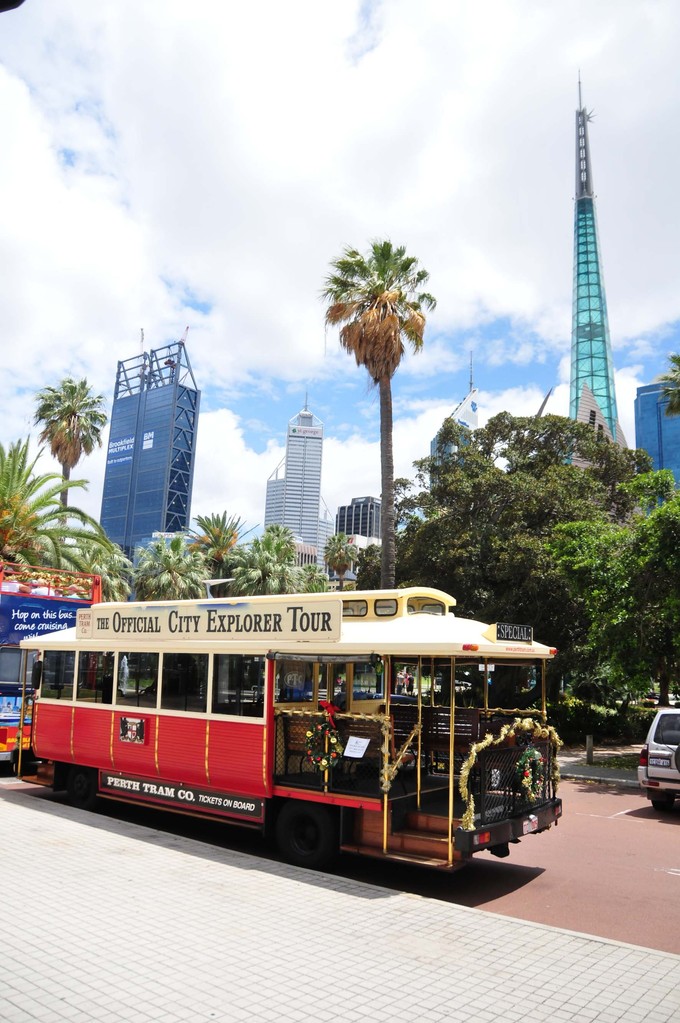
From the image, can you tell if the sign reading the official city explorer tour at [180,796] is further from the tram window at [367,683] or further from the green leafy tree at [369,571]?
the green leafy tree at [369,571]

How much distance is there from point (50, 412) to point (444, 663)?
3597 cm

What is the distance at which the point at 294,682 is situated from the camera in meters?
9.35

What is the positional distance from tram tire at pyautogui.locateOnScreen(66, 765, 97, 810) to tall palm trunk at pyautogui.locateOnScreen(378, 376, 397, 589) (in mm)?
11987

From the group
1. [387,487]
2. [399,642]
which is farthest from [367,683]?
[387,487]

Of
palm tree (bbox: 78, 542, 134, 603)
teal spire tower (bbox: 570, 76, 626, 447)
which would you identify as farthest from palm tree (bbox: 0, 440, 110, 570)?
teal spire tower (bbox: 570, 76, 626, 447)

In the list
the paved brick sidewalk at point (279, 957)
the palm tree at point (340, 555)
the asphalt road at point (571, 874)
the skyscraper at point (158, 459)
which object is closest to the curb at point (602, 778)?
the asphalt road at point (571, 874)

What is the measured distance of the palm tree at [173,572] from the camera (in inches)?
1750

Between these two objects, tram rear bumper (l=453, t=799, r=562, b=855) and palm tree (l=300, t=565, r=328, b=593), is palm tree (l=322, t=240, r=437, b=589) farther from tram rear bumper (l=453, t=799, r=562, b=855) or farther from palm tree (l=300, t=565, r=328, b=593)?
palm tree (l=300, t=565, r=328, b=593)

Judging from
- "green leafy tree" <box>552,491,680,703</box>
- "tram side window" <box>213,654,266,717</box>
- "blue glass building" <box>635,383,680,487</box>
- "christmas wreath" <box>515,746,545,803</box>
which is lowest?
"christmas wreath" <box>515,746,545,803</box>

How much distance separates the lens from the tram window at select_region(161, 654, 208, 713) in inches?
388

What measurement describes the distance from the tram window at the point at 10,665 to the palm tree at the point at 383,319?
441 inches

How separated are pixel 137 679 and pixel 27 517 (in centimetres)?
1243

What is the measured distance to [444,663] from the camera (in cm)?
973

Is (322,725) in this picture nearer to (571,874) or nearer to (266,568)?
(571,874)
